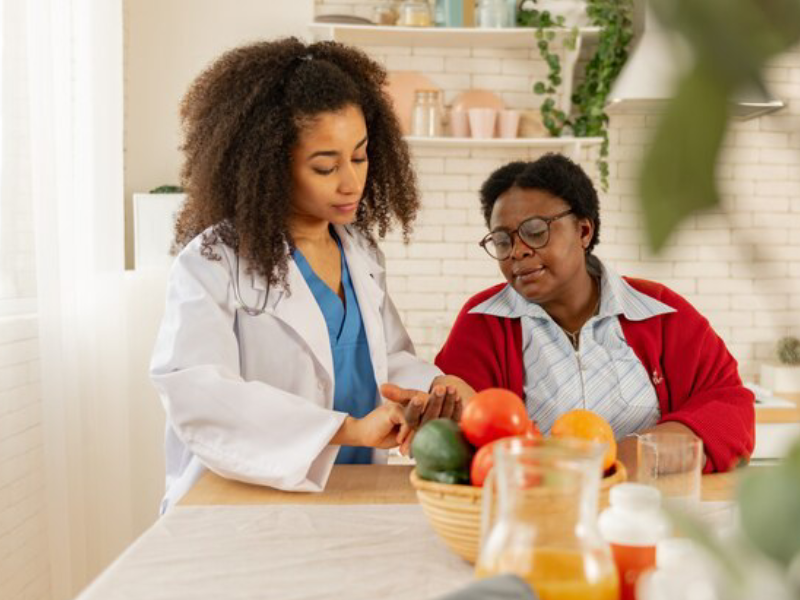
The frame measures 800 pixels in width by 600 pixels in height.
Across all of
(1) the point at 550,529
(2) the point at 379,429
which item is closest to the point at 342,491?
(2) the point at 379,429

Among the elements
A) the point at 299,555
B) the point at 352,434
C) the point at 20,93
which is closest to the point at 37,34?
the point at 20,93

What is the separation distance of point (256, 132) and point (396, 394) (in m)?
0.58

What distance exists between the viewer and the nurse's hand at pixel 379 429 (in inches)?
59.9

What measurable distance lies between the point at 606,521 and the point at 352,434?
0.68 meters

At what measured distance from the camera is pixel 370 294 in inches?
75.7

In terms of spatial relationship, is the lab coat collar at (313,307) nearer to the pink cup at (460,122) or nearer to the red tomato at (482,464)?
the red tomato at (482,464)

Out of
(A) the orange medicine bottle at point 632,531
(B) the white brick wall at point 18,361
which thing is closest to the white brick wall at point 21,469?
(B) the white brick wall at point 18,361

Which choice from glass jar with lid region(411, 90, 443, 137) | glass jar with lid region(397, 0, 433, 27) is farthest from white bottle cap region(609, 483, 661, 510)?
glass jar with lid region(397, 0, 433, 27)

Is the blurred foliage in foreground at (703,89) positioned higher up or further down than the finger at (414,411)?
higher up

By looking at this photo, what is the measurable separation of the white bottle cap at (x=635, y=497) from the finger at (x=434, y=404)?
1.96ft

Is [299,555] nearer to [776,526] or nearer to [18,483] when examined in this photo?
[776,526]

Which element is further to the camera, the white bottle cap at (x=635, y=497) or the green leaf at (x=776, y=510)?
the white bottle cap at (x=635, y=497)

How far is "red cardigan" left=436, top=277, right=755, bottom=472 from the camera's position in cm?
184

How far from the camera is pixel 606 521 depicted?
946 mm
